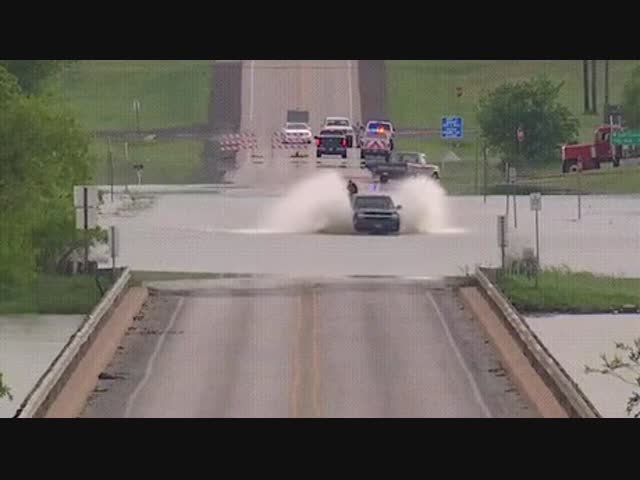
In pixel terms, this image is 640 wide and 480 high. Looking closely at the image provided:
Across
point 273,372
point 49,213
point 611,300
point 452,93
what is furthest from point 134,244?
point 611,300

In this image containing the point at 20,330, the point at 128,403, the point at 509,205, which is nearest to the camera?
the point at 128,403

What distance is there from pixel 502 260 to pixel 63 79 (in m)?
4.82

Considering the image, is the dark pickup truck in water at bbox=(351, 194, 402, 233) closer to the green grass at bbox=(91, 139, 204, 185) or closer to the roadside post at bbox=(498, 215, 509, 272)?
the roadside post at bbox=(498, 215, 509, 272)

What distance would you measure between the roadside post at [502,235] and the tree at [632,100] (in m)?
2.01

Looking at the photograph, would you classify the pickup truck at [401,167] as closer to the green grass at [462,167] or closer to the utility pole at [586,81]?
the green grass at [462,167]

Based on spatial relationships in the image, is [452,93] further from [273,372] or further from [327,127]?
[273,372]

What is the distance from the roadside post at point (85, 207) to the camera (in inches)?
739

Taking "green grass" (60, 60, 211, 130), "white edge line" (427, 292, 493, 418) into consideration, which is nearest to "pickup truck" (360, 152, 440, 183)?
"white edge line" (427, 292, 493, 418)

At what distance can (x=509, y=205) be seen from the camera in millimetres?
19547

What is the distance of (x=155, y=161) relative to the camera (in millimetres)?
19109

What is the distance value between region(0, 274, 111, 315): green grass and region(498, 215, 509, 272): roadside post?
399 cm

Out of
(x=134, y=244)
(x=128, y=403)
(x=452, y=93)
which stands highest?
(x=452, y=93)

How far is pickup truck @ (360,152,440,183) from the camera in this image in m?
19.1

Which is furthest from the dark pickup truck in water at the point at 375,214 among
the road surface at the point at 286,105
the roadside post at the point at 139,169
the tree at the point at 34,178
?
the tree at the point at 34,178
